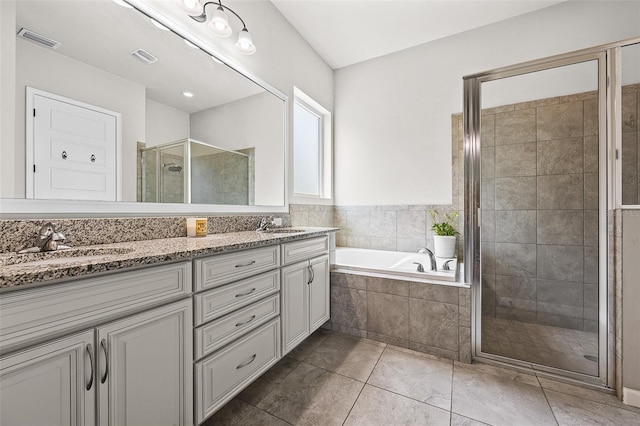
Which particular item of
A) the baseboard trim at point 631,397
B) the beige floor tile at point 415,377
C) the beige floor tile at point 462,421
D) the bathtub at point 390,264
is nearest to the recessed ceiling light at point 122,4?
the bathtub at point 390,264

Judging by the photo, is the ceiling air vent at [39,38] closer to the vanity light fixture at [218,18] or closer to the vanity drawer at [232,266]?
the vanity light fixture at [218,18]

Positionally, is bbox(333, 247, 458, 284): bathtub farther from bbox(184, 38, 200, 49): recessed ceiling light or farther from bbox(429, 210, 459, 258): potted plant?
bbox(184, 38, 200, 49): recessed ceiling light

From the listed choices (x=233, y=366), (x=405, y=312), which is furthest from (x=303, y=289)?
(x=405, y=312)

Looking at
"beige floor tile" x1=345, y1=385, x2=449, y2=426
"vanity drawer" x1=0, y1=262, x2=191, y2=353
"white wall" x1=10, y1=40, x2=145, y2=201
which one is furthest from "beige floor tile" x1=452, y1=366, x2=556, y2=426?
"white wall" x1=10, y1=40, x2=145, y2=201

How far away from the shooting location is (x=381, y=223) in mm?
3088

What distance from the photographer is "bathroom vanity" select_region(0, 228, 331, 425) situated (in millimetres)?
692

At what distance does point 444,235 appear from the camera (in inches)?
104

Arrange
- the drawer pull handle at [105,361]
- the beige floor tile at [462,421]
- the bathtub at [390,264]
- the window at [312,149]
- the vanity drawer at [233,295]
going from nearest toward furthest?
the drawer pull handle at [105,361] → the vanity drawer at [233,295] → the beige floor tile at [462,421] → the bathtub at [390,264] → the window at [312,149]

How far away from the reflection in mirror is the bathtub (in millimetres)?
1062

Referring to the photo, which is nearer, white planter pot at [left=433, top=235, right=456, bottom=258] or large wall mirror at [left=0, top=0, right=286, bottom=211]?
large wall mirror at [left=0, top=0, right=286, bottom=211]

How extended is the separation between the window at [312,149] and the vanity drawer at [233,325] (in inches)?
63.0

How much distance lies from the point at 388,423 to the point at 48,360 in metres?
1.37

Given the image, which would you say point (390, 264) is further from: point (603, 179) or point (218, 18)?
point (218, 18)

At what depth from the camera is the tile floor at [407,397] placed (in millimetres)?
1336
